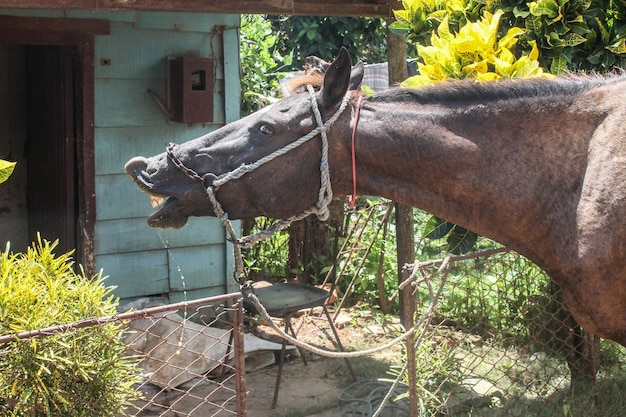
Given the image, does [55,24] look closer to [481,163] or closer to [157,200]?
[157,200]

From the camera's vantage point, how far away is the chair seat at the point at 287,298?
5113 millimetres

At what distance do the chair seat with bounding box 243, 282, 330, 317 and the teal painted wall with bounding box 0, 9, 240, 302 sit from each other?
31.7 inches

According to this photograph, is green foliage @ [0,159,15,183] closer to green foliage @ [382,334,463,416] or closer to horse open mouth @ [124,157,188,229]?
horse open mouth @ [124,157,188,229]

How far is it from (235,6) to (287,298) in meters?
2.02

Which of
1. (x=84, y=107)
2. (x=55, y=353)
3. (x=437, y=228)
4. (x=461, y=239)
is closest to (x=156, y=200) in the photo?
(x=55, y=353)

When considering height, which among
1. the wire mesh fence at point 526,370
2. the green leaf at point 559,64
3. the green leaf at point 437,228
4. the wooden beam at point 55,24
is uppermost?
the wooden beam at point 55,24

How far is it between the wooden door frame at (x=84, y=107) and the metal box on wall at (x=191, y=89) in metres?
0.59

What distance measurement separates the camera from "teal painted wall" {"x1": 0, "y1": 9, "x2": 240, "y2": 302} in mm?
5730

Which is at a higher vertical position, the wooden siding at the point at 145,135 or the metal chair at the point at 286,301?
the wooden siding at the point at 145,135

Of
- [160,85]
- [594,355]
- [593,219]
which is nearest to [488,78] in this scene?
[593,219]

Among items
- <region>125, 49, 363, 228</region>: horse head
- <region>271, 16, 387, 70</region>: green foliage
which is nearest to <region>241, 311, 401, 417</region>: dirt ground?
<region>125, 49, 363, 228</region>: horse head

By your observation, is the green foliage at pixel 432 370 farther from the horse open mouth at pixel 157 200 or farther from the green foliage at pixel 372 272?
the green foliage at pixel 372 272

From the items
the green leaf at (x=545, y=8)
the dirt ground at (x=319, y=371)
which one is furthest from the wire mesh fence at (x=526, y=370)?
the green leaf at (x=545, y=8)

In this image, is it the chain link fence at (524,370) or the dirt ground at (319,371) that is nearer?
the chain link fence at (524,370)
